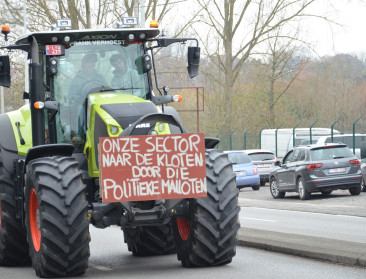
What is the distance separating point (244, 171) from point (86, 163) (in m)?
24.5

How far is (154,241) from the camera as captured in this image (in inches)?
477

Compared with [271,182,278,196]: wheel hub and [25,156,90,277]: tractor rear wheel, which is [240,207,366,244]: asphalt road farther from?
[271,182,278,196]: wheel hub

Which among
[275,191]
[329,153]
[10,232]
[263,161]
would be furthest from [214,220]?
[263,161]

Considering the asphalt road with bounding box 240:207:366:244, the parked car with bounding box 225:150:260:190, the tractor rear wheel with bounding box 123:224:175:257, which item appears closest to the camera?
the tractor rear wheel with bounding box 123:224:175:257

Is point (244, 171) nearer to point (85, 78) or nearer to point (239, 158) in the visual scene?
point (239, 158)

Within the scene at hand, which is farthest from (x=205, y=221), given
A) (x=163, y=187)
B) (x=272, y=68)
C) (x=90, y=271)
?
(x=272, y=68)

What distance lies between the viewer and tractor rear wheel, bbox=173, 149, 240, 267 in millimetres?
9891

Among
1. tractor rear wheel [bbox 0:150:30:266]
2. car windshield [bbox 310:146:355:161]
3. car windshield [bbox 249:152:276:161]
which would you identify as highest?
tractor rear wheel [bbox 0:150:30:266]

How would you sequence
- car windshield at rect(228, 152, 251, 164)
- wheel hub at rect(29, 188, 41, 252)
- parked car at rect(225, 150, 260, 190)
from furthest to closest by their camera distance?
1. car windshield at rect(228, 152, 251, 164)
2. parked car at rect(225, 150, 260, 190)
3. wheel hub at rect(29, 188, 41, 252)

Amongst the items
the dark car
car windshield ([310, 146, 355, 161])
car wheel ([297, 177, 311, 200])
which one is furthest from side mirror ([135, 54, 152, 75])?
car wheel ([297, 177, 311, 200])

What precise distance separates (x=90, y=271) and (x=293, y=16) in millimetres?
41605

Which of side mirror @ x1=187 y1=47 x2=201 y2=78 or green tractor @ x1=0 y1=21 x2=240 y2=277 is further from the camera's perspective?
side mirror @ x1=187 y1=47 x2=201 y2=78

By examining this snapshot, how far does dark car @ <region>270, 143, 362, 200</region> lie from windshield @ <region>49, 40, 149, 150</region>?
16086 mm

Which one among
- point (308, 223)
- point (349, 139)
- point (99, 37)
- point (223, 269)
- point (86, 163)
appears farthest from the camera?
point (349, 139)
